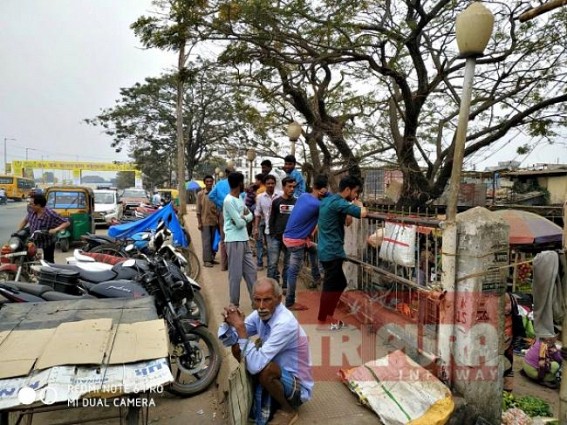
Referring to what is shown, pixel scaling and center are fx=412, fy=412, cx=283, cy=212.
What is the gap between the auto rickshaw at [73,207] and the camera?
11.6 m

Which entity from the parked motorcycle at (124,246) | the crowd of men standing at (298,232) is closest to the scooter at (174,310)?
the crowd of men standing at (298,232)

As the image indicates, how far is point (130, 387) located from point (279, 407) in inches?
44.5

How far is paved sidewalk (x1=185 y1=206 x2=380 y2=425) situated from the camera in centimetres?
290

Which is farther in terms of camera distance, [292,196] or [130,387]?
[292,196]

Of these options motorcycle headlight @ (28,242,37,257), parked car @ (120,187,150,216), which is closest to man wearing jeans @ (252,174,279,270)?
motorcycle headlight @ (28,242,37,257)

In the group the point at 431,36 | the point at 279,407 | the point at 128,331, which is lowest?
the point at 279,407

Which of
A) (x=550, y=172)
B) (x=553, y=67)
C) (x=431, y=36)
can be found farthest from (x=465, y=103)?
(x=550, y=172)

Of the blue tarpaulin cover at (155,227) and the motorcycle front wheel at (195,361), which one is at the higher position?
the blue tarpaulin cover at (155,227)

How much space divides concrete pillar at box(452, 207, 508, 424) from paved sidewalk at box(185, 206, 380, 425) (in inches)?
30.0

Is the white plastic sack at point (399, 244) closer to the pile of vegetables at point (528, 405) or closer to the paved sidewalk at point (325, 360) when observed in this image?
the paved sidewalk at point (325, 360)

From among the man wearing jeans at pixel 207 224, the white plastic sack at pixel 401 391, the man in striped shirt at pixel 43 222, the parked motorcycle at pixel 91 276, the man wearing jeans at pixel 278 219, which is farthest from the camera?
the man wearing jeans at pixel 207 224

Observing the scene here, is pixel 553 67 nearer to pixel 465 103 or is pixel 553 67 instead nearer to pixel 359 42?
pixel 359 42

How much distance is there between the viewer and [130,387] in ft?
6.73

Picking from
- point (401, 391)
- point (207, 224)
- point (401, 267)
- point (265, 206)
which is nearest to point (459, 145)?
point (401, 267)
